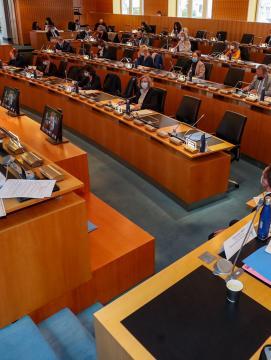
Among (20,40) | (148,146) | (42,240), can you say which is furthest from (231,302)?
(20,40)

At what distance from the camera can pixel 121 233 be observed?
297 cm

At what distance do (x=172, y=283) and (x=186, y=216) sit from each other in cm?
206

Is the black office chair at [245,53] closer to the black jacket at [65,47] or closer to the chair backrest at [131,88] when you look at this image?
Result: the chair backrest at [131,88]

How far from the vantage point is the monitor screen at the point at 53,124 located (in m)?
3.57

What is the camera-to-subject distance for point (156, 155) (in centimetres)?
408

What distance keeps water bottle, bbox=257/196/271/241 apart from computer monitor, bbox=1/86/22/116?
3.55 metres

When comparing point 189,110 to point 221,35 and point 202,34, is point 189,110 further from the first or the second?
point 202,34

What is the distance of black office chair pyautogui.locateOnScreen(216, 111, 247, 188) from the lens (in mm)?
4078

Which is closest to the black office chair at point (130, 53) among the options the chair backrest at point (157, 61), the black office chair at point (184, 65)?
the black office chair at point (184, 65)

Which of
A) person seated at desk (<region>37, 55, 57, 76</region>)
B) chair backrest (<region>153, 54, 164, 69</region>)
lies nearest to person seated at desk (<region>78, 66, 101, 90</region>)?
chair backrest (<region>153, 54, 164, 69</region>)

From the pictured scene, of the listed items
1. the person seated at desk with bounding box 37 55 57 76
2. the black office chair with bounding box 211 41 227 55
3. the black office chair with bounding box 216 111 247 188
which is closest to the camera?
the black office chair with bounding box 216 111 247 188

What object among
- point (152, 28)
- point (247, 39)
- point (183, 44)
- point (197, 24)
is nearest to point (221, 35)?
point (247, 39)

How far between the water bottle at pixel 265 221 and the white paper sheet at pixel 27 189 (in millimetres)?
1211

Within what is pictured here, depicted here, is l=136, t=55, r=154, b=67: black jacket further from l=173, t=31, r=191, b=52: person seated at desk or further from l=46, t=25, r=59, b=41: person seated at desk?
l=46, t=25, r=59, b=41: person seated at desk
